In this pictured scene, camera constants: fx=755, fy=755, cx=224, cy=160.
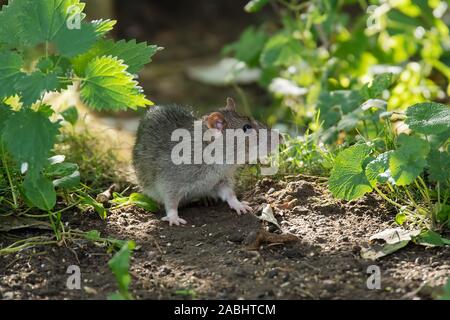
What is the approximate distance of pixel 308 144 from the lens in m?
4.80

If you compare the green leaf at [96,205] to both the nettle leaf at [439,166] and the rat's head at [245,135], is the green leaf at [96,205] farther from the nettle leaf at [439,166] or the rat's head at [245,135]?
the nettle leaf at [439,166]

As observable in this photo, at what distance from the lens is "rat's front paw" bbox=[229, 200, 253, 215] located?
165 inches

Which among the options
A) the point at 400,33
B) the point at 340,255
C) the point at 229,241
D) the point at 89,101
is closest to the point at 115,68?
the point at 89,101

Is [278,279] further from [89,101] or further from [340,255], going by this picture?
[89,101]

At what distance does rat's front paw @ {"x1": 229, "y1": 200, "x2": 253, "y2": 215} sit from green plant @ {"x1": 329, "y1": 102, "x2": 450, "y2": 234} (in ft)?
1.95

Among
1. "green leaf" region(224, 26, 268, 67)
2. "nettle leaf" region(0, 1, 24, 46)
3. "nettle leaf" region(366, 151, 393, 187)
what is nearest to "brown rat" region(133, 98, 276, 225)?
"nettle leaf" region(366, 151, 393, 187)

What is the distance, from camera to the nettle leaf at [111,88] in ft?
11.7

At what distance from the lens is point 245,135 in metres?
4.42

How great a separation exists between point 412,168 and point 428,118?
1.02 ft

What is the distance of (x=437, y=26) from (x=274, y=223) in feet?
9.11

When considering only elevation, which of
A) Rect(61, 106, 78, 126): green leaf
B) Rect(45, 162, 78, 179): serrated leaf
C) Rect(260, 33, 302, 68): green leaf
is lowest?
Rect(45, 162, 78, 179): serrated leaf

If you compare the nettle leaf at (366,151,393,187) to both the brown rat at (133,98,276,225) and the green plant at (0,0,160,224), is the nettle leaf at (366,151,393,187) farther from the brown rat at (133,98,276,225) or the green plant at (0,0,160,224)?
the green plant at (0,0,160,224)

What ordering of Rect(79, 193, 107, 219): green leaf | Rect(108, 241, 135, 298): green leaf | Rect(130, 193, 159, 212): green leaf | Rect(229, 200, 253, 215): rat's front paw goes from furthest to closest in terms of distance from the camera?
Rect(130, 193, 159, 212): green leaf → Rect(229, 200, 253, 215): rat's front paw → Rect(79, 193, 107, 219): green leaf → Rect(108, 241, 135, 298): green leaf
